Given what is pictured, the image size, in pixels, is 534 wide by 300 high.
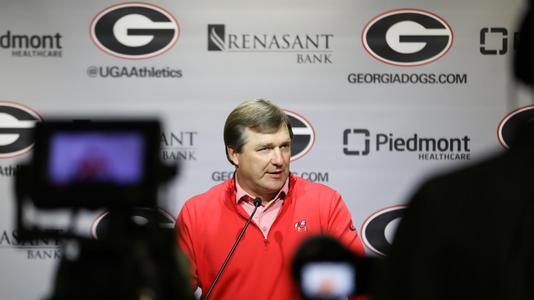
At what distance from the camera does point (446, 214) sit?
0.60 meters

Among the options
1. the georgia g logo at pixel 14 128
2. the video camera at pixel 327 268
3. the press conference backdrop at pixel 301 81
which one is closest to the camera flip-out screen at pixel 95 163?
the video camera at pixel 327 268

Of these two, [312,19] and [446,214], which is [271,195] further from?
[446,214]

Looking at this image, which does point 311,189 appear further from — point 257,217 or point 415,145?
point 415,145

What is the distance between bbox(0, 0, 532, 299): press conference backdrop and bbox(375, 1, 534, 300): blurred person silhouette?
2.57 meters

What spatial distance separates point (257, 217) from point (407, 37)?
122 centimetres

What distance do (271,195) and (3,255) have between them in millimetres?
1461

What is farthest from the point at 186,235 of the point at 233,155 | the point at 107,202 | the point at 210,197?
A: the point at 107,202

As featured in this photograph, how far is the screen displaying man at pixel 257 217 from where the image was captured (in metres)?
2.39

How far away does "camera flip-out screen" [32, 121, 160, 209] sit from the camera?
901 millimetres

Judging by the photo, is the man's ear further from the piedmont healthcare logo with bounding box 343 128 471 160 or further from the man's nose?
the piedmont healthcare logo with bounding box 343 128 471 160

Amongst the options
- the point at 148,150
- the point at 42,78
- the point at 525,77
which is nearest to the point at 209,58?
the point at 42,78

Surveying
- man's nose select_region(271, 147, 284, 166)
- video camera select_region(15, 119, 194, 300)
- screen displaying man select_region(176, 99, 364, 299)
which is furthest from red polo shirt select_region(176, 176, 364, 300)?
video camera select_region(15, 119, 194, 300)

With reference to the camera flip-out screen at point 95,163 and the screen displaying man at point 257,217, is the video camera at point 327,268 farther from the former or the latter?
the screen displaying man at point 257,217

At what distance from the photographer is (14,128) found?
10.7 ft
